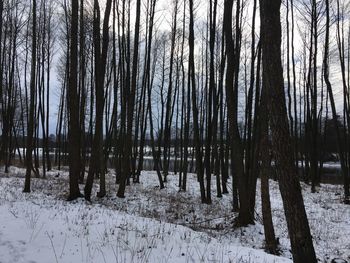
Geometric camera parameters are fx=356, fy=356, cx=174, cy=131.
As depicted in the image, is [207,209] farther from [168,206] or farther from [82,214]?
[82,214]

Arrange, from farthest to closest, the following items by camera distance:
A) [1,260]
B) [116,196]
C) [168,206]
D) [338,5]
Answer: [338,5] → [116,196] → [168,206] → [1,260]

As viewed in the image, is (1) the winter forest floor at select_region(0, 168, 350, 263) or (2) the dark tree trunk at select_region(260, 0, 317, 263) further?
(1) the winter forest floor at select_region(0, 168, 350, 263)

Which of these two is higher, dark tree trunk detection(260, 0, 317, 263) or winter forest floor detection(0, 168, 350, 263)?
dark tree trunk detection(260, 0, 317, 263)

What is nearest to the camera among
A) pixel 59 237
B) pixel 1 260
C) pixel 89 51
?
pixel 1 260

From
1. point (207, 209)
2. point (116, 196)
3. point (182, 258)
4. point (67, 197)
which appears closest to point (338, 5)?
point (207, 209)

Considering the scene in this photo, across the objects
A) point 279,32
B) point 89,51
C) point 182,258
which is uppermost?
point 89,51

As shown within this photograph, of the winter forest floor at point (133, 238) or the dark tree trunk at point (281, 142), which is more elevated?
the dark tree trunk at point (281, 142)

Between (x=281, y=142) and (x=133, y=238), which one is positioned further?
(x=133, y=238)

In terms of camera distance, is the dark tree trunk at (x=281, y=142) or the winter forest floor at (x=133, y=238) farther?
the winter forest floor at (x=133, y=238)

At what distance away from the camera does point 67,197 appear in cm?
1201

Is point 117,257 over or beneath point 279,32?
beneath

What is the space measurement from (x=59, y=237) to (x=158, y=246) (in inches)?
67.7

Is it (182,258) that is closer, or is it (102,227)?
(182,258)

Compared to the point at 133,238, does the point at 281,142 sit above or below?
above
